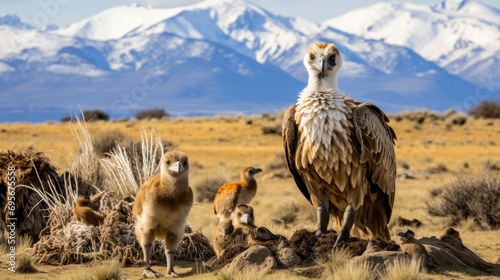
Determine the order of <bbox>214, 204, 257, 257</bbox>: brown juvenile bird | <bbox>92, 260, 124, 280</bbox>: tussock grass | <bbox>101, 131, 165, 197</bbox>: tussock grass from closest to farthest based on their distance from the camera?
<bbox>92, 260, 124, 280</bbox>: tussock grass → <bbox>214, 204, 257, 257</bbox>: brown juvenile bird → <bbox>101, 131, 165, 197</bbox>: tussock grass

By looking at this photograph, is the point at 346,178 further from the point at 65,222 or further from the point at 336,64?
the point at 65,222

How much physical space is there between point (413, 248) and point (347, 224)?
0.83 m

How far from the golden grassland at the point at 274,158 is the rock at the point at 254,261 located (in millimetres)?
194

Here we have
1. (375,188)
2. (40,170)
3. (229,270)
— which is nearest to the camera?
(229,270)

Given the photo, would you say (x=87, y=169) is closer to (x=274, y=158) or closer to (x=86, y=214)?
(x=86, y=214)

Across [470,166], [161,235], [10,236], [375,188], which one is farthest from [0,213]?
[470,166]

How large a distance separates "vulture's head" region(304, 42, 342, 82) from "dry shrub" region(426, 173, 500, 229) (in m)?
7.52

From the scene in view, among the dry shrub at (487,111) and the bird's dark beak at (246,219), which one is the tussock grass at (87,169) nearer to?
the bird's dark beak at (246,219)

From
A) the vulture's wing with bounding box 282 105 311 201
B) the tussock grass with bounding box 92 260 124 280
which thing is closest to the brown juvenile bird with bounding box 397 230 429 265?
the vulture's wing with bounding box 282 105 311 201

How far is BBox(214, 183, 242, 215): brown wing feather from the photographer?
15.2 metres

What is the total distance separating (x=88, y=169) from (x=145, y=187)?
408 cm

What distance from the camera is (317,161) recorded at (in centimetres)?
1059

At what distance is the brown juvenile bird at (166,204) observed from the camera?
10.1 m

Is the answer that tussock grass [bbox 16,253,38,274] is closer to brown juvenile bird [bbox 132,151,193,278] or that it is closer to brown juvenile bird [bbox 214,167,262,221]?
brown juvenile bird [bbox 132,151,193,278]
